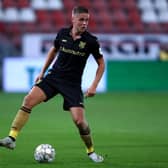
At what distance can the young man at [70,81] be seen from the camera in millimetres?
9789

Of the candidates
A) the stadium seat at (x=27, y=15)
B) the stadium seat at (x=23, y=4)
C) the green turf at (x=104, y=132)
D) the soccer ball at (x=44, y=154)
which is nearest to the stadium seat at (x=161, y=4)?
the stadium seat at (x=27, y=15)

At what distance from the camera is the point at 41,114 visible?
1769 cm

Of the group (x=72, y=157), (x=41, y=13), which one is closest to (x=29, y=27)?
(x=41, y=13)

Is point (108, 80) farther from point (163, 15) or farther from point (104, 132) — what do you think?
point (104, 132)

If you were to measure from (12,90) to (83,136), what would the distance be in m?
15.4

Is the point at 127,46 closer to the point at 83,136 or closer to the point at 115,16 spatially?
the point at 115,16

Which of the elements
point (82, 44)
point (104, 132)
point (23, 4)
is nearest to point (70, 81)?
point (82, 44)

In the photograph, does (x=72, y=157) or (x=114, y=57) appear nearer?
(x=72, y=157)

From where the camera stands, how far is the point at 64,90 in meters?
9.90

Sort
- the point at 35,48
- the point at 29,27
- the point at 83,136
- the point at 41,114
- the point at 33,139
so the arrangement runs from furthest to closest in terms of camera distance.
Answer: the point at 29,27, the point at 35,48, the point at 41,114, the point at 33,139, the point at 83,136

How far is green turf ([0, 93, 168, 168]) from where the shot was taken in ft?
32.2

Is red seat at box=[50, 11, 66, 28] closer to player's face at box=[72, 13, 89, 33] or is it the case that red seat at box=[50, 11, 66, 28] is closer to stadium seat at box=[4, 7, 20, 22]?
stadium seat at box=[4, 7, 20, 22]

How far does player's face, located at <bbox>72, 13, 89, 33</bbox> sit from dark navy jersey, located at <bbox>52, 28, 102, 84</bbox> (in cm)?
22

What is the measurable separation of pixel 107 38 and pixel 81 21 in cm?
1836
